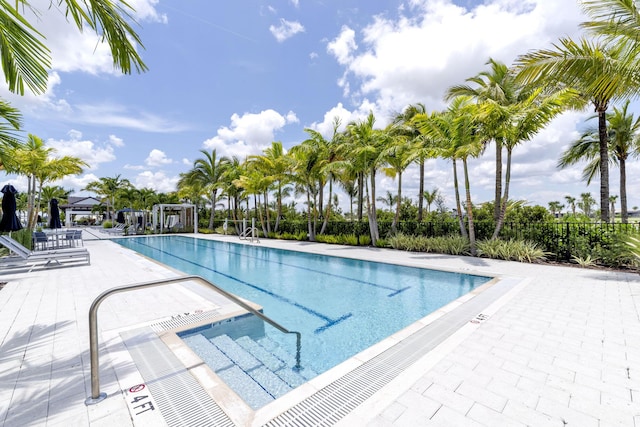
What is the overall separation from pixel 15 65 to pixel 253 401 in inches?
175

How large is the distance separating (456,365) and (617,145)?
17217 millimetres

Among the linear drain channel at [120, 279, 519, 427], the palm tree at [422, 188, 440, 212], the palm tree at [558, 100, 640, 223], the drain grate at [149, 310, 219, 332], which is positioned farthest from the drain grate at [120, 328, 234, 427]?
the palm tree at [422, 188, 440, 212]

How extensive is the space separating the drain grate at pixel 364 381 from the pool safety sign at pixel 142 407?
0.89 m

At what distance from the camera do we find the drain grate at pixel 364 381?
2240 mm

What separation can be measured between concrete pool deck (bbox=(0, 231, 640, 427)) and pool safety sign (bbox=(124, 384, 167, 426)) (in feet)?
0.04

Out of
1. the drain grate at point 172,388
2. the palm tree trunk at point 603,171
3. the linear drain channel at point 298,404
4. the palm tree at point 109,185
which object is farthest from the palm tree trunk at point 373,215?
the palm tree at point 109,185

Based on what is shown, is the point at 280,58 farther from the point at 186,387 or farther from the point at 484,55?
the point at 186,387

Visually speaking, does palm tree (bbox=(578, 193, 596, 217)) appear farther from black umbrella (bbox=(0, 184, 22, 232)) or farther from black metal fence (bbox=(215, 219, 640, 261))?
black umbrella (bbox=(0, 184, 22, 232))

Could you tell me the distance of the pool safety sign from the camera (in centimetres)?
216

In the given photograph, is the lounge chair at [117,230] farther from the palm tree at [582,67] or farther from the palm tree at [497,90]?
the palm tree at [582,67]

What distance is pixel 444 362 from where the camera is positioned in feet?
9.88

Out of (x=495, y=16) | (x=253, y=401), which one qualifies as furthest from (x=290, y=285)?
(x=495, y=16)

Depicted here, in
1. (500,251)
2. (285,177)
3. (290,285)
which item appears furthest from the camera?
(285,177)

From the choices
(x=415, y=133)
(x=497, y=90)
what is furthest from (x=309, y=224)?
(x=497, y=90)
